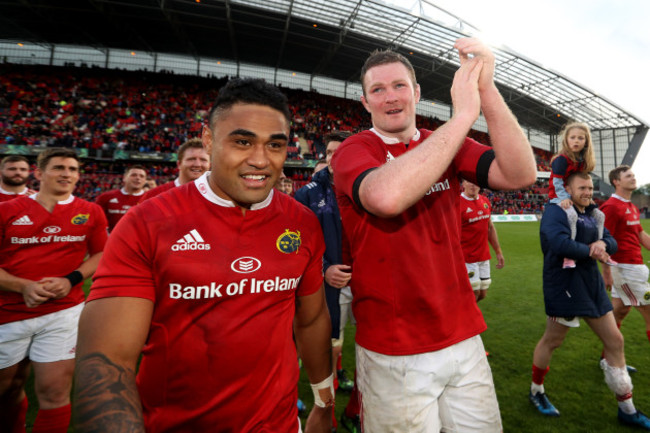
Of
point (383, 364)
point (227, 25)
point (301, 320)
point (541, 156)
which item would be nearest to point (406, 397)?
point (383, 364)

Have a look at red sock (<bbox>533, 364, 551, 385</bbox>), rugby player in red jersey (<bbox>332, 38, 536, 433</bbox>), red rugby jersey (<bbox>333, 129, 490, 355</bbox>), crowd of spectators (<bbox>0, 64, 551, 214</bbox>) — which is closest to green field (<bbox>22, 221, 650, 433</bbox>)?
red sock (<bbox>533, 364, 551, 385</bbox>)

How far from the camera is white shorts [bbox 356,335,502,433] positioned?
1665mm

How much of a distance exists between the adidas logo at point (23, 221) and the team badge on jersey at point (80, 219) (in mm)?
335

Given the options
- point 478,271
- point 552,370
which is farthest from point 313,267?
point 478,271

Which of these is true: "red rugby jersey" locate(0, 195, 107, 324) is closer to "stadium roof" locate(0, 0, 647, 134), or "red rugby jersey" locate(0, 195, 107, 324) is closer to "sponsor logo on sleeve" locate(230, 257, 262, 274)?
"sponsor logo on sleeve" locate(230, 257, 262, 274)

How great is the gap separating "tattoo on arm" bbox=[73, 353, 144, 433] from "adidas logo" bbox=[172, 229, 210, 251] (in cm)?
48

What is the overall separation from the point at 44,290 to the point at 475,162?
3.62m

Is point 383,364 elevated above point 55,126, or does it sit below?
below

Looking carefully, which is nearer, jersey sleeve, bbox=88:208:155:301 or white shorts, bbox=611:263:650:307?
jersey sleeve, bbox=88:208:155:301

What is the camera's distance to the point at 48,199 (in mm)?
3453

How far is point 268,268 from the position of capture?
1537mm

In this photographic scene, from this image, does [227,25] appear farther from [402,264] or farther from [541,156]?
[541,156]

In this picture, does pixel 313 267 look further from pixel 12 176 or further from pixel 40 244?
A: pixel 12 176

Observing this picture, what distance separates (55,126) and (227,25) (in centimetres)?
1577
